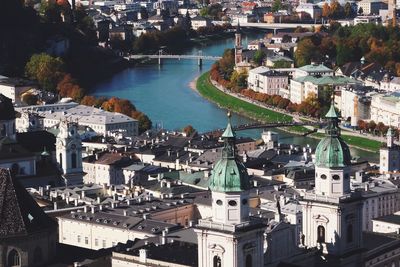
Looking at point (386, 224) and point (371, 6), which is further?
point (371, 6)

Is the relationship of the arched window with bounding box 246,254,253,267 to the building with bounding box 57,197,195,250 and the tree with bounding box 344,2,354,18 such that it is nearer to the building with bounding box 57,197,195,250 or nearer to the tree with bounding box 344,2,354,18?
the building with bounding box 57,197,195,250

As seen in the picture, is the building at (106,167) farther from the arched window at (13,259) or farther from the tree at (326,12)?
the tree at (326,12)

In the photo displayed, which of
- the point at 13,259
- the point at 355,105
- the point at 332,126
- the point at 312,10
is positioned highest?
the point at 332,126

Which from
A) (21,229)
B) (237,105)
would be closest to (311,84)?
(237,105)

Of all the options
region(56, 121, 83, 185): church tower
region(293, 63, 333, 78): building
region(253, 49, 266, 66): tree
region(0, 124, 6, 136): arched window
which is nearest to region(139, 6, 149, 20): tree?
region(253, 49, 266, 66): tree

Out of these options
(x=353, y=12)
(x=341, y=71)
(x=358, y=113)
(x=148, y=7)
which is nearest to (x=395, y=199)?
(x=358, y=113)

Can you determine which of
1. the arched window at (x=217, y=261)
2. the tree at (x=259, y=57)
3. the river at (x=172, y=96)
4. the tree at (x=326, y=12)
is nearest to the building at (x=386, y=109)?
the river at (x=172, y=96)

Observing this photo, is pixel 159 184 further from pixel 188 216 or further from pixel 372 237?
pixel 372 237

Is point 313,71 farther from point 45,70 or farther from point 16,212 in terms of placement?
point 16,212
